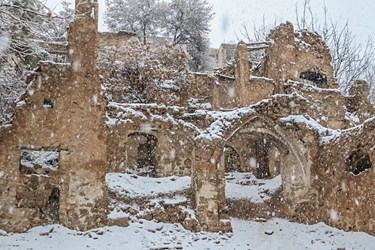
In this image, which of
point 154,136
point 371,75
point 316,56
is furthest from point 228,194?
point 371,75

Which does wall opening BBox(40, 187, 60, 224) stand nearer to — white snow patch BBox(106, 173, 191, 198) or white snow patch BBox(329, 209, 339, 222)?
white snow patch BBox(106, 173, 191, 198)

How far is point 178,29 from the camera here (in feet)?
97.8

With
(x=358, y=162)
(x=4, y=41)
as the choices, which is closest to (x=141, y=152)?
(x=358, y=162)

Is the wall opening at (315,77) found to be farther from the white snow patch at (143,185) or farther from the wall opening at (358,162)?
the white snow patch at (143,185)

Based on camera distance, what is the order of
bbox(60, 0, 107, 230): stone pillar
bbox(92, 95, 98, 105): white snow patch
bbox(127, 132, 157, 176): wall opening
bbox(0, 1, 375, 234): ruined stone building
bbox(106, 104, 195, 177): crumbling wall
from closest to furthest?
1. bbox(0, 1, 375, 234): ruined stone building
2. bbox(60, 0, 107, 230): stone pillar
3. bbox(92, 95, 98, 105): white snow patch
4. bbox(106, 104, 195, 177): crumbling wall
5. bbox(127, 132, 157, 176): wall opening

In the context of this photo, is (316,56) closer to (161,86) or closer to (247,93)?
(247,93)

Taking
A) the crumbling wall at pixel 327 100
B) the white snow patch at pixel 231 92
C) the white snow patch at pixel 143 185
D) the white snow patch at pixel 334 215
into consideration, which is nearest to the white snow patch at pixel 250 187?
the white snow patch at pixel 143 185

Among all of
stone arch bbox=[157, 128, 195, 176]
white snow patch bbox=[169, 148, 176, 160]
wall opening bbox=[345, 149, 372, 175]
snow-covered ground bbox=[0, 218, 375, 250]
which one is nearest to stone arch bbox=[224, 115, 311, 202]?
snow-covered ground bbox=[0, 218, 375, 250]

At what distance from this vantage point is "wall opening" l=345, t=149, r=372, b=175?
13446mm

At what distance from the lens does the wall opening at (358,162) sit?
13446 mm

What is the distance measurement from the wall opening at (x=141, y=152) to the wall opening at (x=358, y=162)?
865 cm

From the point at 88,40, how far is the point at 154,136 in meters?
5.48

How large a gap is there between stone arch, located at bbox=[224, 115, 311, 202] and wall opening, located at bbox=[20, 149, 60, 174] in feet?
19.6

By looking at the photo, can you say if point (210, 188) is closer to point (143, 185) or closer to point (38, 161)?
point (143, 185)
